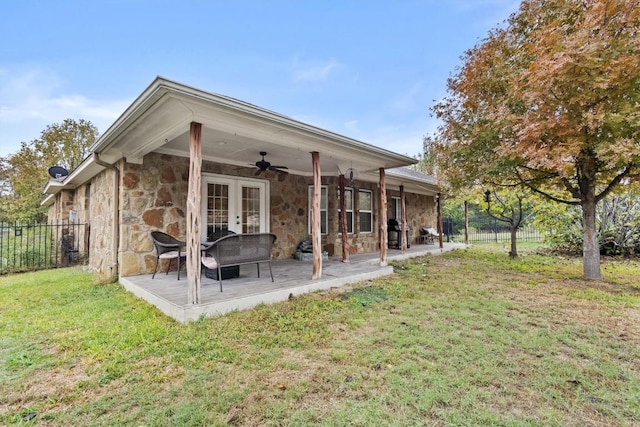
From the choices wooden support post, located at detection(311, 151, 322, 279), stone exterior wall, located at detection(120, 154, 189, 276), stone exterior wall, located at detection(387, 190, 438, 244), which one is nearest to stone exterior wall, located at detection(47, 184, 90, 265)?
stone exterior wall, located at detection(120, 154, 189, 276)

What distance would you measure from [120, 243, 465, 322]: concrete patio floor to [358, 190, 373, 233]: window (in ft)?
9.86

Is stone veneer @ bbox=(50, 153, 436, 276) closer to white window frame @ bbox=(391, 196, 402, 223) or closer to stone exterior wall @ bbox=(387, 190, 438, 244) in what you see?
white window frame @ bbox=(391, 196, 402, 223)

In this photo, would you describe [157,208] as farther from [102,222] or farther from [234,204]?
[102,222]

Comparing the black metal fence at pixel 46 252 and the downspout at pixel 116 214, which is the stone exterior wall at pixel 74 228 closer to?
the black metal fence at pixel 46 252

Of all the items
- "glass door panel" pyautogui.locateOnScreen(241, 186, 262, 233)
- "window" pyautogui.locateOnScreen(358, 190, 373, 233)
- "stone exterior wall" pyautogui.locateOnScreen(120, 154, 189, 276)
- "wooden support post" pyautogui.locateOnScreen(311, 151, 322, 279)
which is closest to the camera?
"wooden support post" pyautogui.locateOnScreen(311, 151, 322, 279)

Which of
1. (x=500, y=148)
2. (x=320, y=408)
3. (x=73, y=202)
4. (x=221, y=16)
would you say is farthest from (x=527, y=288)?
(x=73, y=202)

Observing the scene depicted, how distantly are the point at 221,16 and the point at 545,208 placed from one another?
11867 millimetres

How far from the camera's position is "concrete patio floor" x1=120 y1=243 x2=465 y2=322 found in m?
3.56

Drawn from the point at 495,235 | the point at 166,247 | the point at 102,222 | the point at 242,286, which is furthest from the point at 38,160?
the point at 495,235

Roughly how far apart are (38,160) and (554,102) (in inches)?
848

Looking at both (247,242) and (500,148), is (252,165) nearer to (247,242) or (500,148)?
(247,242)

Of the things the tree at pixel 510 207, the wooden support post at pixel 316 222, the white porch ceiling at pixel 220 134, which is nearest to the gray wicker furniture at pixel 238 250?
the wooden support post at pixel 316 222

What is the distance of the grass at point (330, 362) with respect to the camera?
1.84m

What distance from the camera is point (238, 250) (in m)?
4.20
